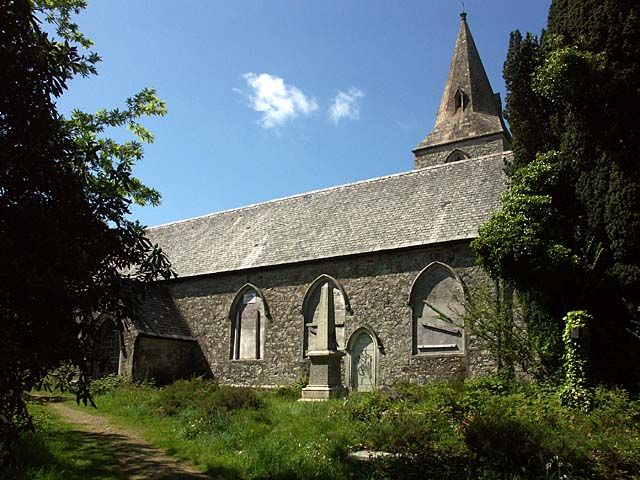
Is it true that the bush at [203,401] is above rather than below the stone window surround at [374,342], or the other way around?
below

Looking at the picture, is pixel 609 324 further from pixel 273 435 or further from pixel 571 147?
pixel 273 435

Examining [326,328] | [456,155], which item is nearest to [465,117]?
[456,155]

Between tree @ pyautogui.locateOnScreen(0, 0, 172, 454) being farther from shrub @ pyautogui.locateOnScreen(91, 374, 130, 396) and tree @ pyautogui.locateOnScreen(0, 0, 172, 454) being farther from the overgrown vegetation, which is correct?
shrub @ pyautogui.locateOnScreen(91, 374, 130, 396)

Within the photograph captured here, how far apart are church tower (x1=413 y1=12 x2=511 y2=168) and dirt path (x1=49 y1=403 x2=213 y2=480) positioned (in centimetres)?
2259

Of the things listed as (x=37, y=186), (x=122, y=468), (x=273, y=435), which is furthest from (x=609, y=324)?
(x=37, y=186)

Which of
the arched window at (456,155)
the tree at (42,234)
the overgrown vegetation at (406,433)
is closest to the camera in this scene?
the tree at (42,234)

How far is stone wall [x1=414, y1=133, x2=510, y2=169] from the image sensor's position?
2847 centimetres

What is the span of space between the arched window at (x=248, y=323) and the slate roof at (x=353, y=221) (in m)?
1.18

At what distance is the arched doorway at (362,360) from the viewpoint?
1810 cm

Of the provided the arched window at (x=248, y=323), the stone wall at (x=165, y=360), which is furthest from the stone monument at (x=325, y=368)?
the stone wall at (x=165, y=360)

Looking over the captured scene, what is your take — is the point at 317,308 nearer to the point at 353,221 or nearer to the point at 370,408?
the point at 353,221

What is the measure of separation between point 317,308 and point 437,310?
174 inches

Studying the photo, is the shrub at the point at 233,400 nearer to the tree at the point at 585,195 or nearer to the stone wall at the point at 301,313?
the stone wall at the point at 301,313

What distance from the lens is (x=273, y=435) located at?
9398 mm
